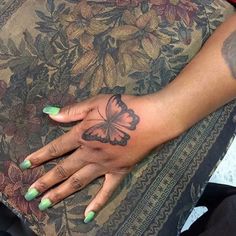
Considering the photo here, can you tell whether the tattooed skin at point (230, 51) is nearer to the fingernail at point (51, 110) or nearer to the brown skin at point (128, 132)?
the brown skin at point (128, 132)

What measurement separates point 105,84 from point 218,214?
13.1 inches

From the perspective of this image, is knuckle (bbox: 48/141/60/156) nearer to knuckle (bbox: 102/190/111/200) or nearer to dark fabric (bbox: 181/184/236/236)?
knuckle (bbox: 102/190/111/200)

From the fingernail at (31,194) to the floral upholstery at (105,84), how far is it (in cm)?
1

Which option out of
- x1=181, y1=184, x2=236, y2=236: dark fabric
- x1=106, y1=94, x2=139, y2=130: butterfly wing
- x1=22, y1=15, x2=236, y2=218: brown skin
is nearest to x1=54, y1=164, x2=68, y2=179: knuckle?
x1=22, y1=15, x2=236, y2=218: brown skin

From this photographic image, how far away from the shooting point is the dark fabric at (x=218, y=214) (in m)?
0.74

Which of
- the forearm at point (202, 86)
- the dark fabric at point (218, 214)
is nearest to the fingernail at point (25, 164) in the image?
the forearm at point (202, 86)

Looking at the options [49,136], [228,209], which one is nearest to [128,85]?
[49,136]

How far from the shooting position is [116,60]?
727 millimetres

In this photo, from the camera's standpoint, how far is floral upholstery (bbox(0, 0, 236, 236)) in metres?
0.67

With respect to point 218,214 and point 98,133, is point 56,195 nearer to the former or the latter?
point 98,133

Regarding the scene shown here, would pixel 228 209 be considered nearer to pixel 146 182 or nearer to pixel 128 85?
pixel 146 182

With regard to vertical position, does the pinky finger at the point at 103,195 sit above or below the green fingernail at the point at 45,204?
below

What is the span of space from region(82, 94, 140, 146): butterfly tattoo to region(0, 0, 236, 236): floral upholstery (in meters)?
0.06

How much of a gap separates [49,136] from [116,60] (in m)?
0.18
